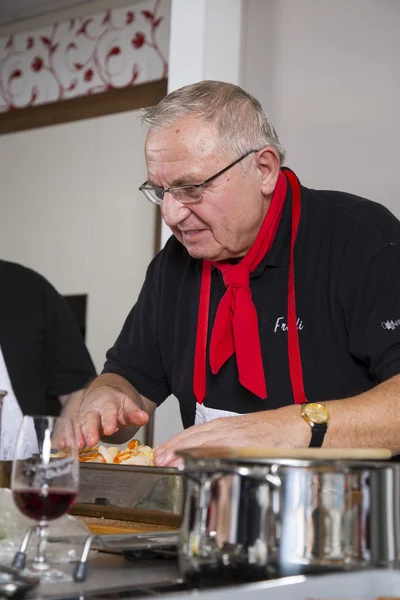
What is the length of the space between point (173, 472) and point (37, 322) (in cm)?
158

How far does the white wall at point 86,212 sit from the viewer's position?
3834 millimetres

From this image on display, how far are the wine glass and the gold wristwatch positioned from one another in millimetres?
429

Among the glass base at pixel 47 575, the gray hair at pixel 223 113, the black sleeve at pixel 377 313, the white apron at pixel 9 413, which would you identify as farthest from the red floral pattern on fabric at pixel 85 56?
the glass base at pixel 47 575

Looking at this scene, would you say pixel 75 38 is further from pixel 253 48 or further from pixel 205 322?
pixel 205 322

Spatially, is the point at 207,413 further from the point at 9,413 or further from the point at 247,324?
the point at 9,413

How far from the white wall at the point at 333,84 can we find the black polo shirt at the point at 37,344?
3.02ft

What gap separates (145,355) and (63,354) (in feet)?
2.51

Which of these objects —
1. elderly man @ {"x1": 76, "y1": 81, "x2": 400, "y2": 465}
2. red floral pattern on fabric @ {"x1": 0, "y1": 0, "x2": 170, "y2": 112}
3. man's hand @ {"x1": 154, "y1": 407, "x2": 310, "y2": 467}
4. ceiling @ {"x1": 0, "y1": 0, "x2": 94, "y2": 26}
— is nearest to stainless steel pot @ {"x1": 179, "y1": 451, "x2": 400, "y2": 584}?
man's hand @ {"x1": 154, "y1": 407, "x2": 310, "y2": 467}

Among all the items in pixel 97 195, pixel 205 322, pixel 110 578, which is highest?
pixel 97 195

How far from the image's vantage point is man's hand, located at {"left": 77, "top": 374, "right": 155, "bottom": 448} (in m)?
1.64

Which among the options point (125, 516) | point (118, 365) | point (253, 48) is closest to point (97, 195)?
point (253, 48)

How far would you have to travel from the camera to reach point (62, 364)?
2695mm

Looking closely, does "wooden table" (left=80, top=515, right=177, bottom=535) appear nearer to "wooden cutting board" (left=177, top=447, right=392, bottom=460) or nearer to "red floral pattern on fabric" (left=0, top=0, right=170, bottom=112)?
"wooden cutting board" (left=177, top=447, right=392, bottom=460)

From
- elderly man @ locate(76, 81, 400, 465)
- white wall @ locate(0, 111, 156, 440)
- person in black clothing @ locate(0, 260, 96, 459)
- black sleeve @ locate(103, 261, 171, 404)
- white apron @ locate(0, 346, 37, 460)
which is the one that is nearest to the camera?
elderly man @ locate(76, 81, 400, 465)
